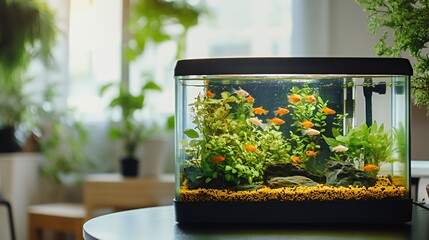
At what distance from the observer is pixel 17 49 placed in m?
4.34

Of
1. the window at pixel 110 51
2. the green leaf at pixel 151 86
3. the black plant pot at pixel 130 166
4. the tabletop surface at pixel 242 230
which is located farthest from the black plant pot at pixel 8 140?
the tabletop surface at pixel 242 230

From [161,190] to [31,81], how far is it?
1.25m

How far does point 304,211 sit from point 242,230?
14 cm

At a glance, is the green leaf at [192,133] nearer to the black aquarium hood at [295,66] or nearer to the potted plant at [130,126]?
the black aquarium hood at [295,66]

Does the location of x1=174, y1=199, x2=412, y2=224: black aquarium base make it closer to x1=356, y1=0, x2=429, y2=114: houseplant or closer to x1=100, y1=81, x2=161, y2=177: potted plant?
x1=356, y1=0, x2=429, y2=114: houseplant

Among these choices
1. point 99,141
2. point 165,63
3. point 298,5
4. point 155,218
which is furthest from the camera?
point 99,141

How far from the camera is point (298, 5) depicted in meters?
2.29

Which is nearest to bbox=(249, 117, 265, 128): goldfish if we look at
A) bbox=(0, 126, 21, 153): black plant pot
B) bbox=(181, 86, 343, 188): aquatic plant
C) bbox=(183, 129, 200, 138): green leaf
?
bbox=(181, 86, 343, 188): aquatic plant

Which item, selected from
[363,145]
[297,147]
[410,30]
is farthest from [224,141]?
[410,30]

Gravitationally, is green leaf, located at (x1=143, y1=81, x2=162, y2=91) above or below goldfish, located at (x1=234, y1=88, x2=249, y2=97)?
above

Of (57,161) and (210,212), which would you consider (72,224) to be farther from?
(210,212)

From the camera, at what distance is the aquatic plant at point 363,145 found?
1.38 metres

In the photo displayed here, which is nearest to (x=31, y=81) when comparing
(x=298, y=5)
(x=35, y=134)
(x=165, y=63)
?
(x=35, y=134)

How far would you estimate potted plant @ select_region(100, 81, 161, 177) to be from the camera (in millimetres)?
4105
